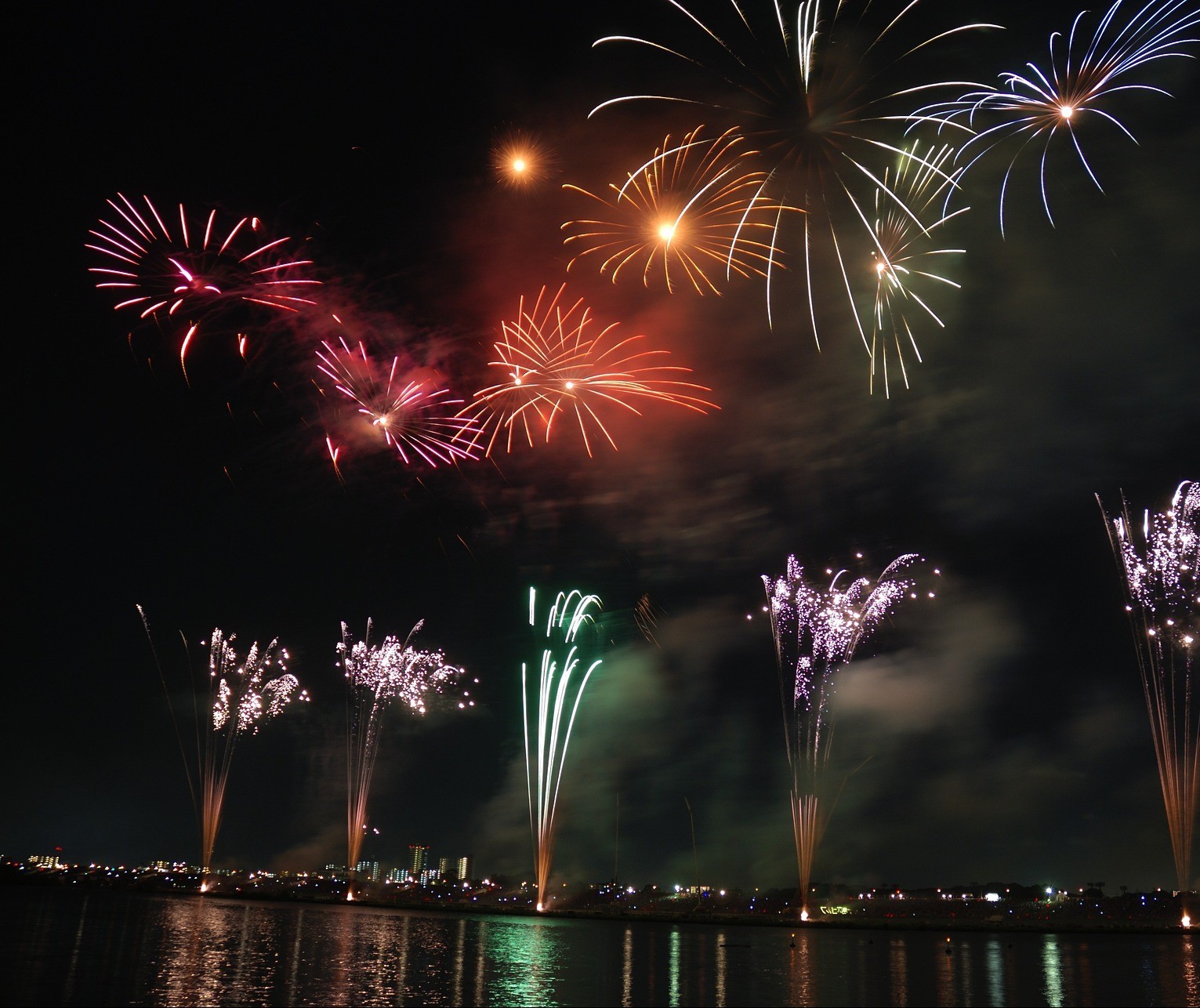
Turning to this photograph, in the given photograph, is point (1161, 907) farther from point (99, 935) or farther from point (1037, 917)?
point (99, 935)

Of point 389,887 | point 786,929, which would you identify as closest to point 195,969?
point 786,929

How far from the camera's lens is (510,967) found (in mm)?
33875

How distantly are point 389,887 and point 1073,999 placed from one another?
15481 cm

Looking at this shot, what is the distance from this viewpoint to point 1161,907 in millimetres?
150000

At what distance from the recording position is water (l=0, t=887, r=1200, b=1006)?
80.8 feet

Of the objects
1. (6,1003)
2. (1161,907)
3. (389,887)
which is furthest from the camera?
(389,887)

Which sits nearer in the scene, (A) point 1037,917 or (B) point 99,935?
(B) point 99,935

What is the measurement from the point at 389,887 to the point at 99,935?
437ft

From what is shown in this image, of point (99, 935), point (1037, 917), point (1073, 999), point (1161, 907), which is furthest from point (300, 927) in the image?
point (1161, 907)

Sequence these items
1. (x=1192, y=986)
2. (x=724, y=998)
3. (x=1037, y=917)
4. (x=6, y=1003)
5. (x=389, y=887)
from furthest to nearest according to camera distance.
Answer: (x=389, y=887)
(x=1037, y=917)
(x=1192, y=986)
(x=724, y=998)
(x=6, y=1003)

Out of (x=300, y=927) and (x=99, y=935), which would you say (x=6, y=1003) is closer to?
(x=99, y=935)

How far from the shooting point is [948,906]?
150 m

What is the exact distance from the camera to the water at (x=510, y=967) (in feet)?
80.8

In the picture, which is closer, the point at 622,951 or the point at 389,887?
the point at 622,951
